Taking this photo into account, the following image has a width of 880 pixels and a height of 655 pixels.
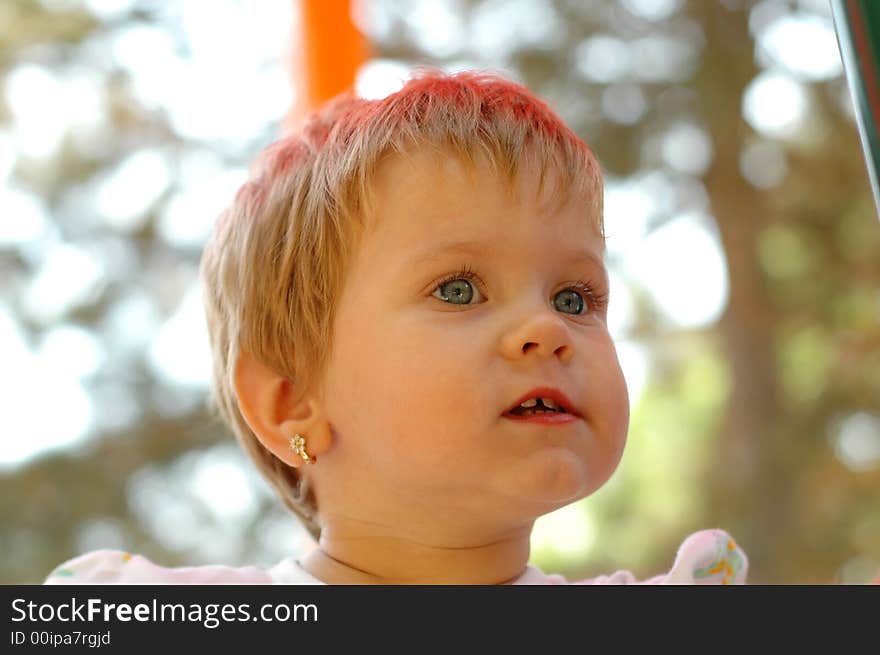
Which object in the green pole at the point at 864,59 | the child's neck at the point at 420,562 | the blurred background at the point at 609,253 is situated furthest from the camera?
the blurred background at the point at 609,253

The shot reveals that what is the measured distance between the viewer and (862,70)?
543 millimetres

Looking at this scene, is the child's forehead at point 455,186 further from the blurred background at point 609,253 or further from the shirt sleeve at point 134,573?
the blurred background at point 609,253

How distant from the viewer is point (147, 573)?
0.95 meters

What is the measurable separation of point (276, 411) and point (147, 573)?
177 mm

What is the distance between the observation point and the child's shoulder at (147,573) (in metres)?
0.94

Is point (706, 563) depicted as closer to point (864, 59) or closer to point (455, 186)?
point (455, 186)

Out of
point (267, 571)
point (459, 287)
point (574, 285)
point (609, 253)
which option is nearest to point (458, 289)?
point (459, 287)

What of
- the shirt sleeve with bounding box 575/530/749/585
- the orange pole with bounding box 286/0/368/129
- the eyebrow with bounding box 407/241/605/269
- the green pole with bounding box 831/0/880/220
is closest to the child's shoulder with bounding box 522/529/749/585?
the shirt sleeve with bounding box 575/530/749/585

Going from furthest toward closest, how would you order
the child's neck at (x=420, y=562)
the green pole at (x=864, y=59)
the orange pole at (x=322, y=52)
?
the orange pole at (x=322, y=52) < the child's neck at (x=420, y=562) < the green pole at (x=864, y=59)

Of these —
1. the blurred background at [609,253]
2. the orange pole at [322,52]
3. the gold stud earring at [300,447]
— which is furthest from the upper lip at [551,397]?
the blurred background at [609,253]

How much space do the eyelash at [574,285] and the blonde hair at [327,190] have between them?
67 millimetres

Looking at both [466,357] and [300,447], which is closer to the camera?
[466,357]

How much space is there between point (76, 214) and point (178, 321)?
1.54ft

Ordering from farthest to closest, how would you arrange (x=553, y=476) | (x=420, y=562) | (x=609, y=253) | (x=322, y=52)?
(x=609, y=253) → (x=322, y=52) → (x=420, y=562) → (x=553, y=476)
